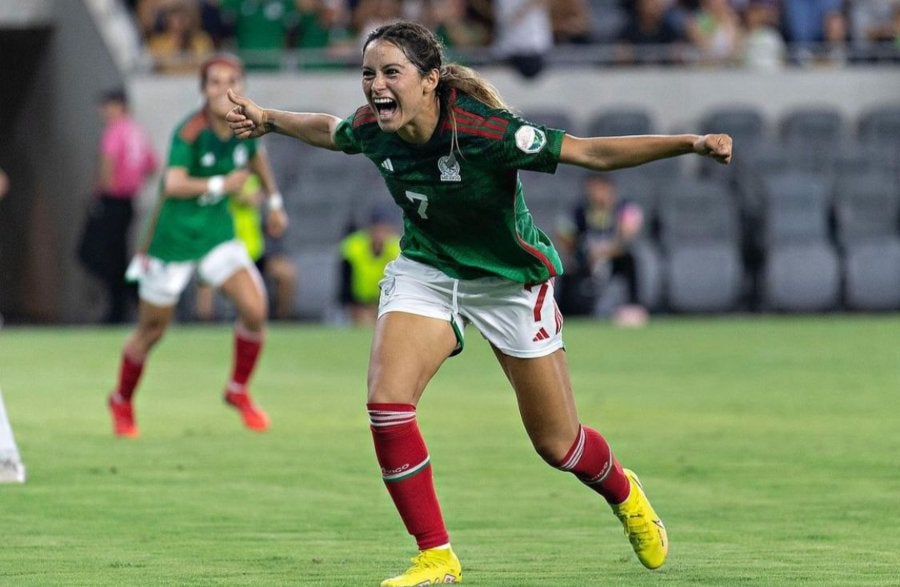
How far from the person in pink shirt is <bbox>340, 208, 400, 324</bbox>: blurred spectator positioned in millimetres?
2663

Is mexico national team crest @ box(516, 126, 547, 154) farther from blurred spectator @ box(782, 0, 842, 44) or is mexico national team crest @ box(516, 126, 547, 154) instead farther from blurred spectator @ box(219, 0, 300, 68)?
blurred spectator @ box(782, 0, 842, 44)

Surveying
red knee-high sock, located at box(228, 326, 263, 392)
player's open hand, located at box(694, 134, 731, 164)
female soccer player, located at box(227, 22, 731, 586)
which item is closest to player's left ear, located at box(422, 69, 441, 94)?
female soccer player, located at box(227, 22, 731, 586)

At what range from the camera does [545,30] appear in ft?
74.0

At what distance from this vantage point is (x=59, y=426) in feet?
37.7

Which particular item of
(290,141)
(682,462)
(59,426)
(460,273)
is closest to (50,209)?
(290,141)

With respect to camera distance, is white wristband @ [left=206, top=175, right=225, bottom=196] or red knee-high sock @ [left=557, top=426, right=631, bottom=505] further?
white wristband @ [left=206, top=175, right=225, bottom=196]

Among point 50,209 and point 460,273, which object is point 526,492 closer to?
point 460,273

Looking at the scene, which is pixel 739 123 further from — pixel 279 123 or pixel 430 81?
pixel 430 81

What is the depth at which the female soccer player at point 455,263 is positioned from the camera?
6.11 metres

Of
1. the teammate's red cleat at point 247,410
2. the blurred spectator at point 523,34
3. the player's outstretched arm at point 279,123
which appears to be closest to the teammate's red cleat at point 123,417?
the teammate's red cleat at point 247,410

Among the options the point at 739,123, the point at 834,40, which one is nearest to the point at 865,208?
the point at 739,123

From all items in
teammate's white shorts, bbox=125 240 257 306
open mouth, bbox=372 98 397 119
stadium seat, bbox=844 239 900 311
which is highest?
open mouth, bbox=372 98 397 119

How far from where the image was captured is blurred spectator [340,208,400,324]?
19781 millimetres

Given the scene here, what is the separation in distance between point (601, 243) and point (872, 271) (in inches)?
134
